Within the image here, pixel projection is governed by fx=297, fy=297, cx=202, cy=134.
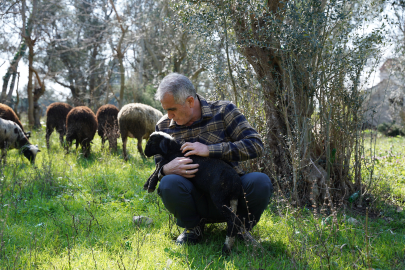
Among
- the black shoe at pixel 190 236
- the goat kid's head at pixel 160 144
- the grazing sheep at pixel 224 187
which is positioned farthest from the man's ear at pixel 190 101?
the black shoe at pixel 190 236

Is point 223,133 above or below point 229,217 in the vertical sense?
above

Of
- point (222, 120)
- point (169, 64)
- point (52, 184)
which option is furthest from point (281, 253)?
point (169, 64)

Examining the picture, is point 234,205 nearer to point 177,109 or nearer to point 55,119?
point 177,109

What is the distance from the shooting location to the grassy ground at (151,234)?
274 cm

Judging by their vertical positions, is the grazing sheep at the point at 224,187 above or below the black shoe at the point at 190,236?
above

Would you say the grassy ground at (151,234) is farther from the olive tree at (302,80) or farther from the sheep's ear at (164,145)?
the sheep's ear at (164,145)

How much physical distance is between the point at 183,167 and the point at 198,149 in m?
0.24

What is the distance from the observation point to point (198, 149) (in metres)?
3.05

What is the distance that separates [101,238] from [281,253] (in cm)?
203

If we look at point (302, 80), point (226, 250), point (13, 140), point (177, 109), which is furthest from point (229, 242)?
point (13, 140)

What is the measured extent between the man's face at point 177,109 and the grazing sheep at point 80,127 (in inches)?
249

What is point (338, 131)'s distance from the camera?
476cm

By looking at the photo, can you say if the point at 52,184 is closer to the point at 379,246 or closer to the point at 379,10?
the point at 379,246

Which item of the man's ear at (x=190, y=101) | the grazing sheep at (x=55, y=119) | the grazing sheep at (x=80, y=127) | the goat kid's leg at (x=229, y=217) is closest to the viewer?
the goat kid's leg at (x=229, y=217)
